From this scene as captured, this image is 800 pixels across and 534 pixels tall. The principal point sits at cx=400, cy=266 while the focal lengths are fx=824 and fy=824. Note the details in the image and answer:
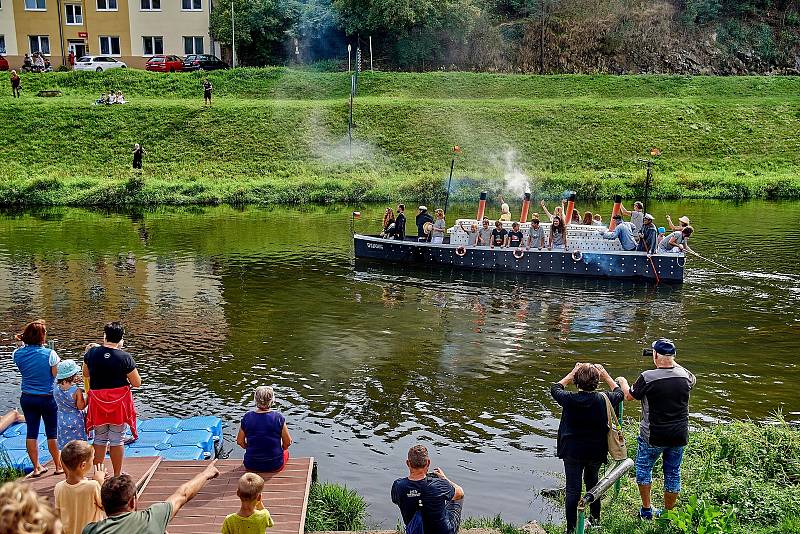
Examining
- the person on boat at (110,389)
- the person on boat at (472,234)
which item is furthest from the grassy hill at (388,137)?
the person on boat at (110,389)

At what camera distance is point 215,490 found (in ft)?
31.4

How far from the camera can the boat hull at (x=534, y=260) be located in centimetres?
2428

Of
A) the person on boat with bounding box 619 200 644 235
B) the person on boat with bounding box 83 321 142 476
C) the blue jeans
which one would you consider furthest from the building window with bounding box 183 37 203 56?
the blue jeans

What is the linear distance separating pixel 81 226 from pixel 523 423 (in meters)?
27.0

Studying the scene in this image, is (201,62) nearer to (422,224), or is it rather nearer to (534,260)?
(422,224)

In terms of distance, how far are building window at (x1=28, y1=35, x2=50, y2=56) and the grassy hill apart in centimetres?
790

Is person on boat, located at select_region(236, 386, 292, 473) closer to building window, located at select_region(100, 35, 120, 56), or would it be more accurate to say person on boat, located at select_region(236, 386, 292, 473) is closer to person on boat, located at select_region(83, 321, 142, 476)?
person on boat, located at select_region(83, 321, 142, 476)

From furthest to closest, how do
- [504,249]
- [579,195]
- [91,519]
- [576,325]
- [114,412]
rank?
[579,195] < [504,249] < [576,325] < [114,412] < [91,519]

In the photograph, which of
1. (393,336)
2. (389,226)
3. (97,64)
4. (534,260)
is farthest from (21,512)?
(97,64)

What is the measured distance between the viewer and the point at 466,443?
1320 cm

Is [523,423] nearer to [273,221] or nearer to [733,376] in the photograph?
[733,376]

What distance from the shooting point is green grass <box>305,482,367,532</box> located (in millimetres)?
9695

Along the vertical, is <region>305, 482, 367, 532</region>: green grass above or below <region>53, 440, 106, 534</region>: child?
below

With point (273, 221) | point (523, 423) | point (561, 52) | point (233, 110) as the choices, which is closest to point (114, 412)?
point (523, 423)
